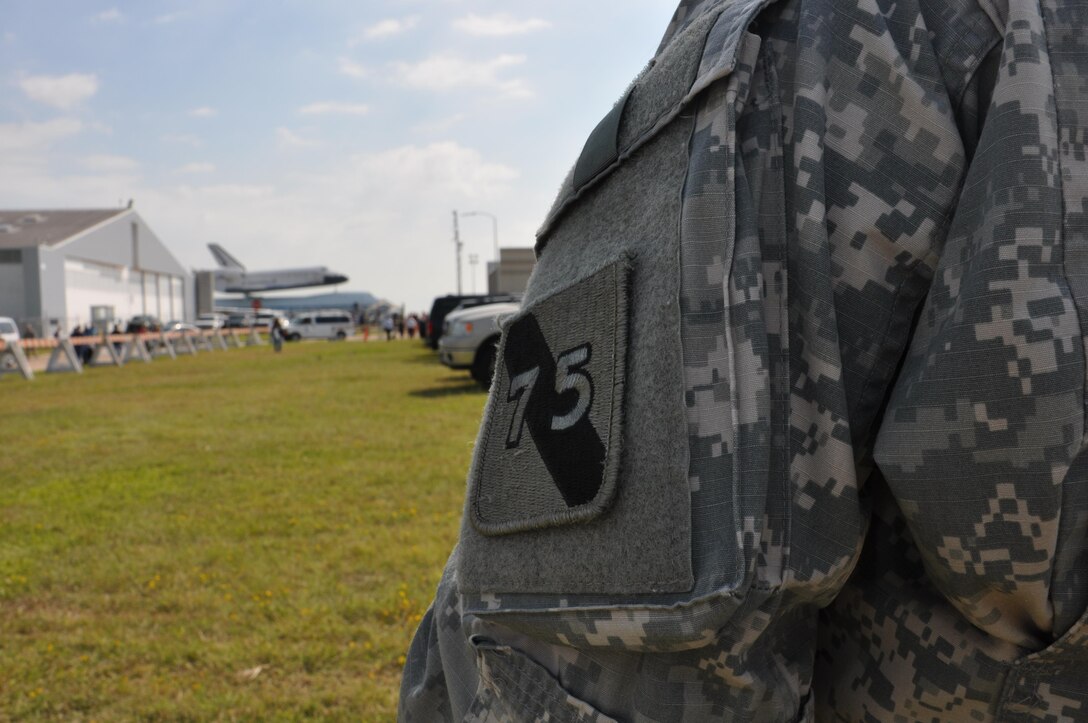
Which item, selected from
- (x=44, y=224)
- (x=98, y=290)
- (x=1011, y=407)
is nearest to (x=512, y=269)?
(x=98, y=290)

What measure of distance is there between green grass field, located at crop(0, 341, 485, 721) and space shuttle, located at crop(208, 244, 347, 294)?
62425mm

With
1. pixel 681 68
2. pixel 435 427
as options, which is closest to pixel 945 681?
pixel 681 68

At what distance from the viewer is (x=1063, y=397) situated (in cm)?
65

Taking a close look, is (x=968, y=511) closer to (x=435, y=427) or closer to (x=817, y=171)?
(x=817, y=171)

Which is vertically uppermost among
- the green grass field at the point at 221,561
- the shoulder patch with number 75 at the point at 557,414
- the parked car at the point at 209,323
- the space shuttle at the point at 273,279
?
the space shuttle at the point at 273,279

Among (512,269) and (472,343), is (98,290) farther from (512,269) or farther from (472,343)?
(472,343)

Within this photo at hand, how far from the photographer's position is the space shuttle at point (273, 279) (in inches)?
2776

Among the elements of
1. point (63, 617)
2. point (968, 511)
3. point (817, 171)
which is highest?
point (817, 171)

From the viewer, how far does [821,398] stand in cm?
71

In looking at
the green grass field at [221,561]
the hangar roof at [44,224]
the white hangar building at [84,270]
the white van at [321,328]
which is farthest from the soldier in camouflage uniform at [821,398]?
the hangar roof at [44,224]

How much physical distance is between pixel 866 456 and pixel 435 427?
7910 millimetres

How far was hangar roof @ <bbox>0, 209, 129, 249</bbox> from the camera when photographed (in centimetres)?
4016

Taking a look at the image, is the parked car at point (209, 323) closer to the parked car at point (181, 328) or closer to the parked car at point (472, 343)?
the parked car at point (181, 328)

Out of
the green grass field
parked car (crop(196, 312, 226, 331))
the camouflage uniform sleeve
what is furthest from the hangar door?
the camouflage uniform sleeve
